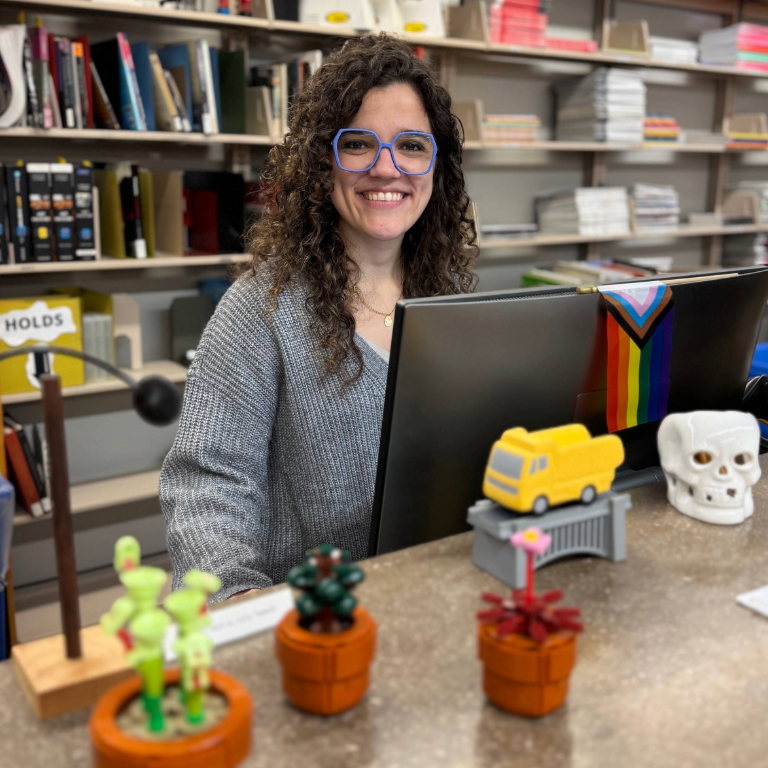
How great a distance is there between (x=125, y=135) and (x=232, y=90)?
410 millimetres

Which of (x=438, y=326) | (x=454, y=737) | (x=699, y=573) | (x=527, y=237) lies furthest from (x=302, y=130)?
(x=527, y=237)

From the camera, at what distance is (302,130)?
4.83 feet

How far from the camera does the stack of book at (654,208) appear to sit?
12.0 feet

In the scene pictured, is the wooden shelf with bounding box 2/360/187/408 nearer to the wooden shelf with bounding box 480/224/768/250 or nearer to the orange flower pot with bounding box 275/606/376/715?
the wooden shelf with bounding box 480/224/768/250

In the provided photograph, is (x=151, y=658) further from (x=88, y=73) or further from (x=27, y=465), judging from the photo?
(x=88, y=73)

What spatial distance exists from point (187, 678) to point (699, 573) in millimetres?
596

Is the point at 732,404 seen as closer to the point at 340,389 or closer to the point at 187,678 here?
the point at 340,389

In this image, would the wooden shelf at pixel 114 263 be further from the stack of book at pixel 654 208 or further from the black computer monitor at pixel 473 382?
the stack of book at pixel 654 208

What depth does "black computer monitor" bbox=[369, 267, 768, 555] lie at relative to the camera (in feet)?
2.99

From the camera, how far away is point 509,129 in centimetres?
323

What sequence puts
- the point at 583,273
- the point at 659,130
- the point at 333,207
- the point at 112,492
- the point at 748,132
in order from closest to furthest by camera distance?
the point at 333,207, the point at 112,492, the point at 583,273, the point at 659,130, the point at 748,132

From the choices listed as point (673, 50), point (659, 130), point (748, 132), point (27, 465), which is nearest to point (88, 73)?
point (27, 465)

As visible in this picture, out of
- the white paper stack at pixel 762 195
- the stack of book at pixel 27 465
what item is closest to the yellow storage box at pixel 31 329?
the stack of book at pixel 27 465

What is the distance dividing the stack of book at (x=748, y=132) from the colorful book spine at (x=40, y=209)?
9.93 feet
